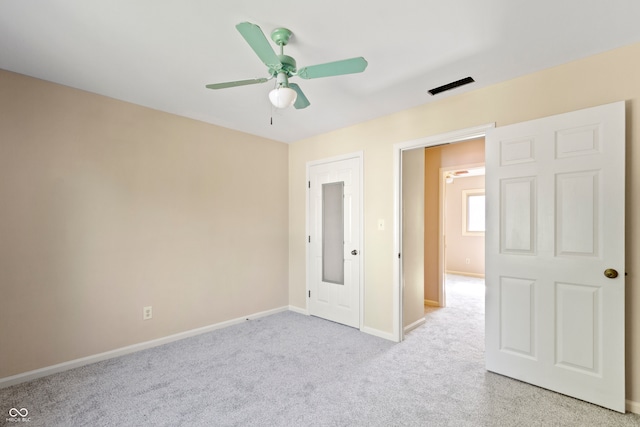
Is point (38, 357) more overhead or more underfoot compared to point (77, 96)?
more underfoot

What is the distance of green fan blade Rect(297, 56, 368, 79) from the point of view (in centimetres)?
173

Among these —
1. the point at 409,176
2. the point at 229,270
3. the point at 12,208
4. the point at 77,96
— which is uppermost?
the point at 77,96

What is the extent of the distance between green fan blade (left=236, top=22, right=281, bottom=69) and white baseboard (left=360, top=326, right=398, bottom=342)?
2.97 meters

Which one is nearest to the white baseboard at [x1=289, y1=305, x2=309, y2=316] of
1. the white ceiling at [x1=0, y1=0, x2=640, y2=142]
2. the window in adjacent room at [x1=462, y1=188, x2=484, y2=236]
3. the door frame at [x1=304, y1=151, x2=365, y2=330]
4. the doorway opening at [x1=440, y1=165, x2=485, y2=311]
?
the door frame at [x1=304, y1=151, x2=365, y2=330]

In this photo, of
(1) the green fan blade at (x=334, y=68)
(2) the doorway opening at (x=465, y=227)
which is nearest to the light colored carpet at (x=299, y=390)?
(1) the green fan blade at (x=334, y=68)

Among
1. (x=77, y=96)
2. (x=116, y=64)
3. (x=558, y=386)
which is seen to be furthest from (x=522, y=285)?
(x=77, y=96)

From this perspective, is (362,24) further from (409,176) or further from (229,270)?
(229,270)

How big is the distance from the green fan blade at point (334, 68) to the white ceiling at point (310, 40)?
1.01ft

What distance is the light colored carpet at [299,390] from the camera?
1976mm

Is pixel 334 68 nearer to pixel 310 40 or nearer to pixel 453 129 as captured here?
pixel 310 40

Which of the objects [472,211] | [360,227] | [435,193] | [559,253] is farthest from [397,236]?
[472,211]

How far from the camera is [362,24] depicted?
186cm

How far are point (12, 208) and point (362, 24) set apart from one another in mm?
3132

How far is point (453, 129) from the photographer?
2906 mm
